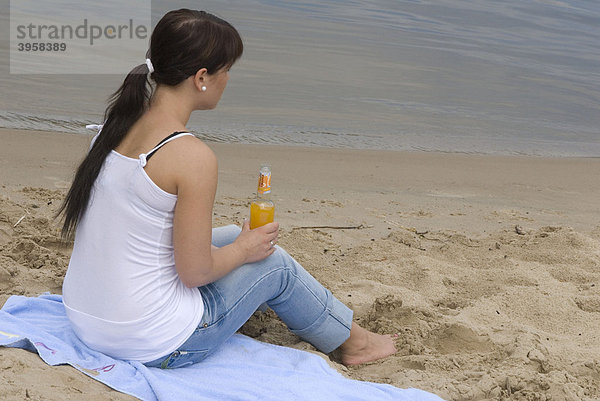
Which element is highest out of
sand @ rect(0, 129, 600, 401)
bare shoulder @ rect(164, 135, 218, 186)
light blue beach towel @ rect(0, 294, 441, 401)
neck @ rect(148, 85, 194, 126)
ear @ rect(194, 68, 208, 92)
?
ear @ rect(194, 68, 208, 92)

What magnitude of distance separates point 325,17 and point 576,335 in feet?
40.4

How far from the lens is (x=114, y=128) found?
8.18ft

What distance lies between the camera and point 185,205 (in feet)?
7.78

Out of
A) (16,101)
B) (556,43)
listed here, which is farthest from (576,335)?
(556,43)

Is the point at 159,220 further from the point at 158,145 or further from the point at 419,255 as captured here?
the point at 419,255

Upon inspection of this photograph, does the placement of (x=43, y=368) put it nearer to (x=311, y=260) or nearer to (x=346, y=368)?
(x=346, y=368)

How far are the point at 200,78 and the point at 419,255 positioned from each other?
7.30 ft

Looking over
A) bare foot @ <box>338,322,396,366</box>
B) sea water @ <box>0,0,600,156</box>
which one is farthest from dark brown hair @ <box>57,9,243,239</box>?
sea water @ <box>0,0,600,156</box>

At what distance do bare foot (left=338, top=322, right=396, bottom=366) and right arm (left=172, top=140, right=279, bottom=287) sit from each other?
832 mm

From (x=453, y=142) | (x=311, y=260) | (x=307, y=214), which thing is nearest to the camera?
(x=311, y=260)

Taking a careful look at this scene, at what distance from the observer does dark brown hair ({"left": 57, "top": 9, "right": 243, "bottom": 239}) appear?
7.91 feet

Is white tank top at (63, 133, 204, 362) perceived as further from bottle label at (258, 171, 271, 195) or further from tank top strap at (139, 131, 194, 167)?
bottle label at (258, 171, 271, 195)

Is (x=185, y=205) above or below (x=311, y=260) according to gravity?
above

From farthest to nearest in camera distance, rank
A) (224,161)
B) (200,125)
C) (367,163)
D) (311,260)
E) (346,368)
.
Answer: (200,125), (367,163), (224,161), (311,260), (346,368)
